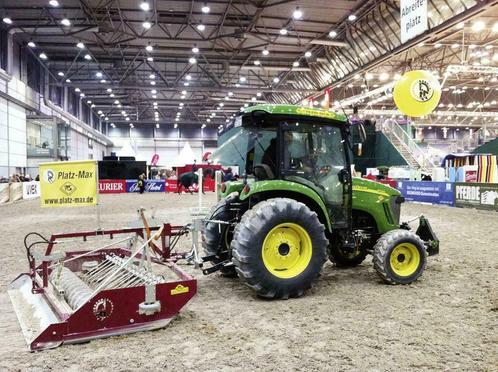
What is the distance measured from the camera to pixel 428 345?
3400mm

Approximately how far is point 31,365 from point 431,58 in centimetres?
2730

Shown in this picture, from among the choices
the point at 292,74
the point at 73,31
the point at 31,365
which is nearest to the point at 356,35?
the point at 292,74

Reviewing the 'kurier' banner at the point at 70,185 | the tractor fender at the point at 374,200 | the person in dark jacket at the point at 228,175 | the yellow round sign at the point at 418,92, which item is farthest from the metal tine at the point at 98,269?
the person in dark jacket at the point at 228,175

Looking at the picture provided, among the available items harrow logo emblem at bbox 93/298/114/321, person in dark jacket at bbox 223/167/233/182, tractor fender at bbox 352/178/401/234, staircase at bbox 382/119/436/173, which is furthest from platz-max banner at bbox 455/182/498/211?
harrow logo emblem at bbox 93/298/114/321

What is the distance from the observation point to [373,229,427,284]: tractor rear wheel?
5.09 m

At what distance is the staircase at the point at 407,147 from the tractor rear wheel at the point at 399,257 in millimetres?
22313

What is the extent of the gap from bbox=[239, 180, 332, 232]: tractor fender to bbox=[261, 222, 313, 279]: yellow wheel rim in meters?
0.44

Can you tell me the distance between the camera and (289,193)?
4.96 metres

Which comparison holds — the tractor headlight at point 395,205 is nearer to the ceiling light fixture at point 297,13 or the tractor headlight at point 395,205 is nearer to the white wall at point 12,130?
the ceiling light fixture at point 297,13

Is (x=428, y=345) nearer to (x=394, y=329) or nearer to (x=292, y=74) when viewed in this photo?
(x=394, y=329)

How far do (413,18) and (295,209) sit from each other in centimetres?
709

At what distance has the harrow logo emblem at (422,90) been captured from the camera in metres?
11.5

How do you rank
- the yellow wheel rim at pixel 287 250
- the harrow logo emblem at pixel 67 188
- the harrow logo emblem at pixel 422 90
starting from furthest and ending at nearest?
1. the harrow logo emblem at pixel 422 90
2. the harrow logo emblem at pixel 67 188
3. the yellow wheel rim at pixel 287 250

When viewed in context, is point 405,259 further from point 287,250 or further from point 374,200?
point 287,250
